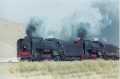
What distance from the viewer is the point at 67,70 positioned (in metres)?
1.38

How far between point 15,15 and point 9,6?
0.06 meters

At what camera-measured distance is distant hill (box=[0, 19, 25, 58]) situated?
1342 millimetres

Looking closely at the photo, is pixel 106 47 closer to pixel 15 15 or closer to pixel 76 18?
pixel 76 18

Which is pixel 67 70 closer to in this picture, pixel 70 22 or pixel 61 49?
pixel 61 49

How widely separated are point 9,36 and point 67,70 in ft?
1.15

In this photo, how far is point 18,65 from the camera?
A: 135 cm

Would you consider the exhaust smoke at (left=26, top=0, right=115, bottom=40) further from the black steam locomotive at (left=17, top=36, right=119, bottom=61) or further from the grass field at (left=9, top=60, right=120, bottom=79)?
the grass field at (left=9, top=60, right=120, bottom=79)

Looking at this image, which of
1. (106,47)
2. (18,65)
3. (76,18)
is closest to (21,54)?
(18,65)

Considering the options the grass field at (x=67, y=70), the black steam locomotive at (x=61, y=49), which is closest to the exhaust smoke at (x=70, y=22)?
the black steam locomotive at (x=61, y=49)

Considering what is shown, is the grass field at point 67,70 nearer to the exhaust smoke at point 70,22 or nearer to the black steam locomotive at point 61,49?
the black steam locomotive at point 61,49

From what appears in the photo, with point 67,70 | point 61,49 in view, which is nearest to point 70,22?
point 61,49

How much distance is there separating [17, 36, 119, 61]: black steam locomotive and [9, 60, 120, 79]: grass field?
0.03 m

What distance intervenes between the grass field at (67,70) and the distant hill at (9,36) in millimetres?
74

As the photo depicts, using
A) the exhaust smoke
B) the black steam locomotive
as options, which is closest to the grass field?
the black steam locomotive
